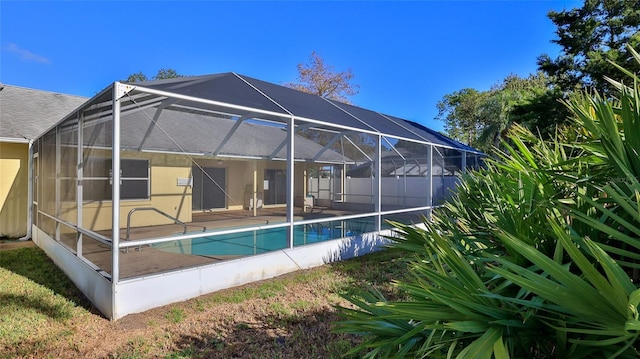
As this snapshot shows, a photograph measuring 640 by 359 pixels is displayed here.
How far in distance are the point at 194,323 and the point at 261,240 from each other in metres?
2.82

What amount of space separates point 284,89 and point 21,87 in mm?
10286

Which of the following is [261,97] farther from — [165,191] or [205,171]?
[165,191]

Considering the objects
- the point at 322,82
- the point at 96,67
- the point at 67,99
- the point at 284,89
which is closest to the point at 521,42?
the point at 322,82

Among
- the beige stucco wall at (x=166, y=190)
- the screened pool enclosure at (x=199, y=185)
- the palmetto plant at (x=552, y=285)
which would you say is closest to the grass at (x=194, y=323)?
the screened pool enclosure at (x=199, y=185)

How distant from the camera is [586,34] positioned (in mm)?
14367

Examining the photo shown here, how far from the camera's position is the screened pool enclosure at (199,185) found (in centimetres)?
471

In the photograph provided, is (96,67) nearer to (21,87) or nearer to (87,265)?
(21,87)

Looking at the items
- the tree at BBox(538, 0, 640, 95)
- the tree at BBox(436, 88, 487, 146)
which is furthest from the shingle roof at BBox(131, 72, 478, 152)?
the tree at BBox(436, 88, 487, 146)

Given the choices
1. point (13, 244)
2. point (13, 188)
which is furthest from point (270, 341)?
point (13, 188)

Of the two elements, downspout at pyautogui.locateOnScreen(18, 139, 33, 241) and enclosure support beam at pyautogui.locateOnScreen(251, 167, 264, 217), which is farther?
enclosure support beam at pyautogui.locateOnScreen(251, 167, 264, 217)

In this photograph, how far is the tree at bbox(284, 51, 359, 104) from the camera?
1177 inches

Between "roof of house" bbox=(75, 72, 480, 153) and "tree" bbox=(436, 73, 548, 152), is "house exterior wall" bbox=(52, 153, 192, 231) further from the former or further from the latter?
"tree" bbox=(436, 73, 548, 152)

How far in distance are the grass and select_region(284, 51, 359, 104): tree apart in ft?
Answer: 84.8

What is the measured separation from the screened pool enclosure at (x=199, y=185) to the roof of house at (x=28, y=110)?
3.55ft
